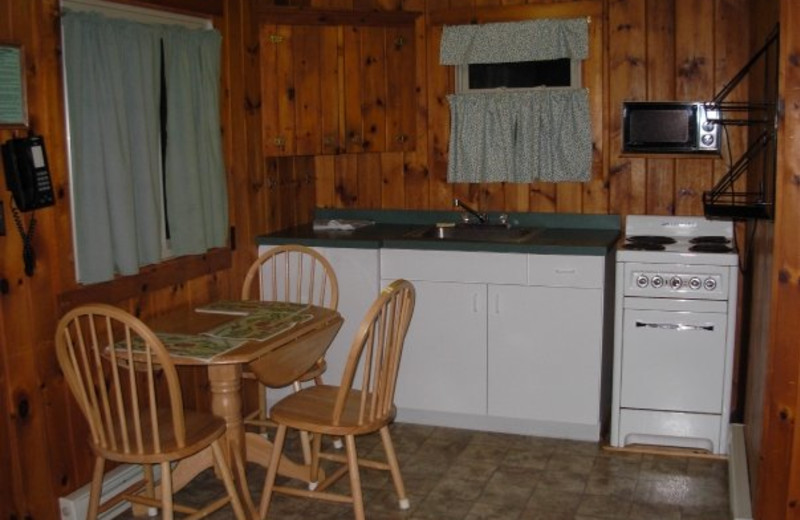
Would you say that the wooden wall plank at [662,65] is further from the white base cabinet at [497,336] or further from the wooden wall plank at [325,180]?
the wooden wall plank at [325,180]

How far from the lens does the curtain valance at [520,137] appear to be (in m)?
4.35

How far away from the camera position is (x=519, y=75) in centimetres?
448

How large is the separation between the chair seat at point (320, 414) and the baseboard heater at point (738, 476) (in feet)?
4.07

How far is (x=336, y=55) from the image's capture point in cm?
435

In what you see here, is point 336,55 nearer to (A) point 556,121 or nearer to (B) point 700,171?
(A) point 556,121

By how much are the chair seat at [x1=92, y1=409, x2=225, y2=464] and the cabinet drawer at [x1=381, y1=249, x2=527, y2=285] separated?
1.34 meters

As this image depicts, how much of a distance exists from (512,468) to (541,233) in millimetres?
1189

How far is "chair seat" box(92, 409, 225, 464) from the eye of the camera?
280cm

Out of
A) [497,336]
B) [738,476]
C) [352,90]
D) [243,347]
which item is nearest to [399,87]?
[352,90]

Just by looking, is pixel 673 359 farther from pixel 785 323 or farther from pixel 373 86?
pixel 373 86

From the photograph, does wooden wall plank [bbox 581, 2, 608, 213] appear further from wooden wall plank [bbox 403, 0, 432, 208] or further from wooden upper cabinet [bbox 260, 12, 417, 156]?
wooden upper cabinet [bbox 260, 12, 417, 156]

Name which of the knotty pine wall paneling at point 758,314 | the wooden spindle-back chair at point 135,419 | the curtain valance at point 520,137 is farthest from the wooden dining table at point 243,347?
the knotty pine wall paneling at point 758,314

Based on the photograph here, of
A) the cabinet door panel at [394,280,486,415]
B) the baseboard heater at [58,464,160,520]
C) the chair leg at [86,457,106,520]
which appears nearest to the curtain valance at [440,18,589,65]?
the cabinet door panel at [394,280,486,415]

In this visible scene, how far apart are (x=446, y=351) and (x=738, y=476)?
4.59 feet
